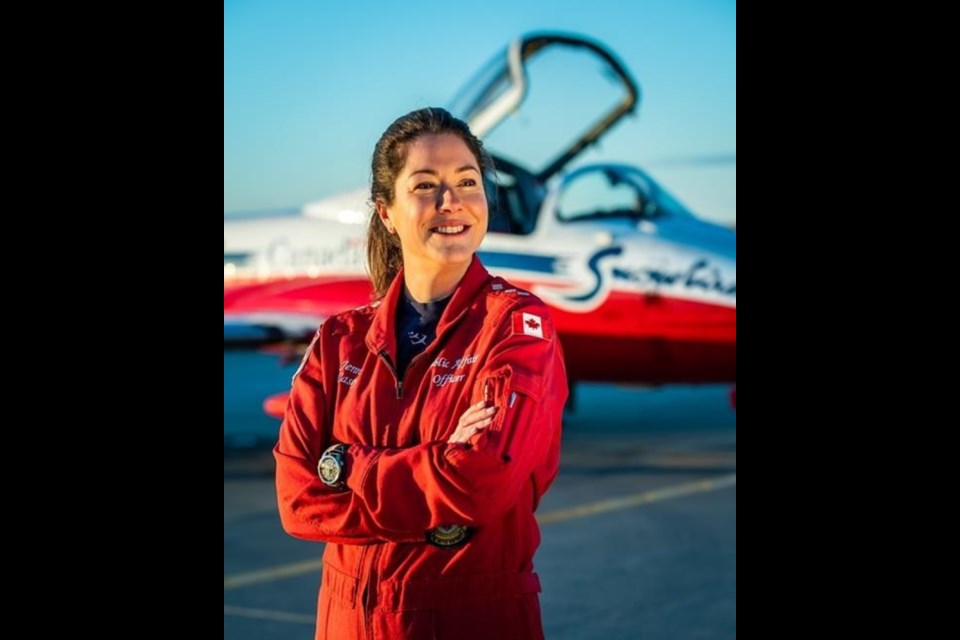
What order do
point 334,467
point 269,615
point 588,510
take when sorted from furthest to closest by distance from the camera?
point 588,510
point 269,615
point 334,467

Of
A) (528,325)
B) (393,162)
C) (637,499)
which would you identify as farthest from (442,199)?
(637,499)

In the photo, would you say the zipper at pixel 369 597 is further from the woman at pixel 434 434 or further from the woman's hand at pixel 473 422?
the woman's hand at pixel 473 422

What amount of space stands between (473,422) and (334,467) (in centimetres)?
23

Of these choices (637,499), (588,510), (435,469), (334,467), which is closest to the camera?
(435,469)

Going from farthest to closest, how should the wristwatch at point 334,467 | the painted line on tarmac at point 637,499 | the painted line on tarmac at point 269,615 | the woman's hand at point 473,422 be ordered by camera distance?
the painted line on tarmac at point 637,499 → the painted line on tarmac at point 269,615 → the wristwatch at point 334,467 → the woman's hand at point 473,422

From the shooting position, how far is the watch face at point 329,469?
1526mm

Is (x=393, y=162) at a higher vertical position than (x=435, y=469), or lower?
higher

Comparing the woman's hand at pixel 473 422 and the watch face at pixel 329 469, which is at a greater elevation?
the woman's hand at pixel 473 422

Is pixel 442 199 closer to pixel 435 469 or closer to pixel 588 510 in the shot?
pixel 435 469

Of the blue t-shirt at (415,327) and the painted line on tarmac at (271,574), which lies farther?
the painted line on tarmac at (271,574)

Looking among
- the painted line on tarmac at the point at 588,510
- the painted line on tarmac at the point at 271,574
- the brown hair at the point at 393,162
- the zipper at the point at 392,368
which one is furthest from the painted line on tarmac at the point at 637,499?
the zipper at the point at 392,368

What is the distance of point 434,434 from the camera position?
58.8 inches
